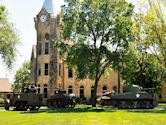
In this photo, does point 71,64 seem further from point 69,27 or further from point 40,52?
point 40,52

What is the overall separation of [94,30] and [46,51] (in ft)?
54.4

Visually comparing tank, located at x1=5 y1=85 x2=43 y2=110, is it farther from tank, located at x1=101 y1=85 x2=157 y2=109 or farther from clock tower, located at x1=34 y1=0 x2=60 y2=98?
clock tower, located at x1=34 y1=0 x2=60 y2=98

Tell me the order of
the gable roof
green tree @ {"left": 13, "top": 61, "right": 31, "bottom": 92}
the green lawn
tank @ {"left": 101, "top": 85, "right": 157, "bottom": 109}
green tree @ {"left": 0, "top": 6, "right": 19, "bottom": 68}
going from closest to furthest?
the green lawn < tank @ {"left": 101, "top": 85, "right": 157, "bottom": 109} < green tree @ {"left": 0, "top": 6, "right": 19, "bottom": 68} < the gable roof < green tree @ {"left": 13, "top": 61, "right": 31, "bottom": 92}

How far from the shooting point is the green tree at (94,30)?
42.6m

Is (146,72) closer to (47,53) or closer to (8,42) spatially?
(47,53)

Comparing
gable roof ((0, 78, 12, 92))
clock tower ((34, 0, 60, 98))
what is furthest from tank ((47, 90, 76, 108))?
gable roof ((0, 78, 12, 92))

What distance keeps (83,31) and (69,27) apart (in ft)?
4.97

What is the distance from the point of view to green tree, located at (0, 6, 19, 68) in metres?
53.7

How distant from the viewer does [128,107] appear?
43031mm

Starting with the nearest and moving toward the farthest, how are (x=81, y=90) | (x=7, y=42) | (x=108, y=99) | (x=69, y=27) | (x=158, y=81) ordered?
(x=69, y=27), (x=108, y=99), (x=7, y=42), (x=158, y=81), (x=81, y=90)

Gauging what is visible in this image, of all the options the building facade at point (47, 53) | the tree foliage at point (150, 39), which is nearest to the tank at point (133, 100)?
the tree foliage at point (150, 39)

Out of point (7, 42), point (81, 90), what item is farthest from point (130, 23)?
point (81, 90)

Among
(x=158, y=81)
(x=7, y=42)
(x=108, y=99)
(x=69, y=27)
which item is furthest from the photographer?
(x=158, y=81)

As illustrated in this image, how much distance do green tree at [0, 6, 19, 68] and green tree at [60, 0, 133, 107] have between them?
40.5 ft
